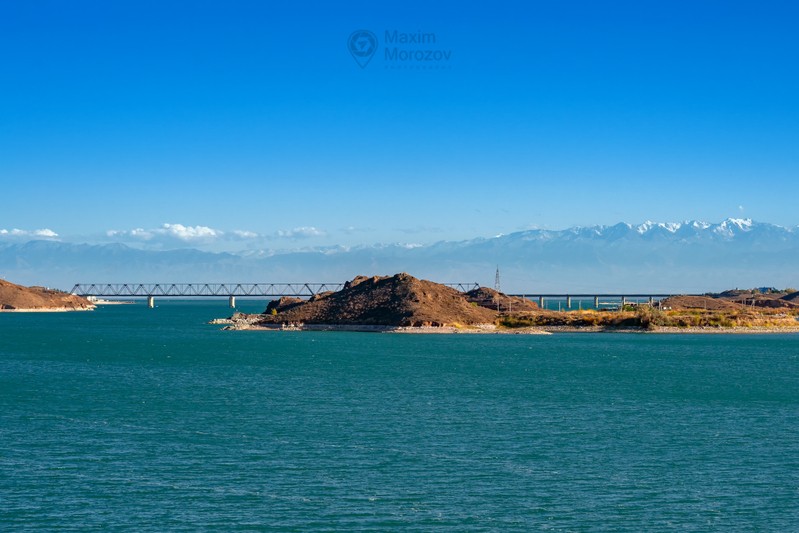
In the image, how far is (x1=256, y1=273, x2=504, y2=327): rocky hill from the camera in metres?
178

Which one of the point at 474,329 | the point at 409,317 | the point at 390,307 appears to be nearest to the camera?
the point at 409,317

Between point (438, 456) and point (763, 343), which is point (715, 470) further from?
point (763, 343)

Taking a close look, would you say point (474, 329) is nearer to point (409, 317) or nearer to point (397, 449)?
point (409, 317)

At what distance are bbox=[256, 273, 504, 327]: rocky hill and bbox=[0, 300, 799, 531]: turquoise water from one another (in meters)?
81.3

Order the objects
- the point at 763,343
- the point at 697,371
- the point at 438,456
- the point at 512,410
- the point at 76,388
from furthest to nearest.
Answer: the point at 763,343, the point at 697,371, the point at 76,388, the point at 512,410, the point at 438,456

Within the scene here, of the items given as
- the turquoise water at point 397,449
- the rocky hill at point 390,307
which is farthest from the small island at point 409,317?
the turquoise water at point 397,449

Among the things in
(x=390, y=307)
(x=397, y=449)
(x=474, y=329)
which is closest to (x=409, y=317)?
(x=390, y=307)

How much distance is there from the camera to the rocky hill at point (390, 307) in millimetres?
178000

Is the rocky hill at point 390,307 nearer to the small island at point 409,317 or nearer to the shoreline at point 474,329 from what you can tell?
the small island at point 409,317

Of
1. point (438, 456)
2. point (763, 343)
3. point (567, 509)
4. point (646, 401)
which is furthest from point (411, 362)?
point (763, 343)

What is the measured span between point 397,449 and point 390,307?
134 metres

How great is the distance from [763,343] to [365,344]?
7101cm

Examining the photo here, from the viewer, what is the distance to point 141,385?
78.2m

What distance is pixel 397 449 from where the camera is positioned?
46.4 m
